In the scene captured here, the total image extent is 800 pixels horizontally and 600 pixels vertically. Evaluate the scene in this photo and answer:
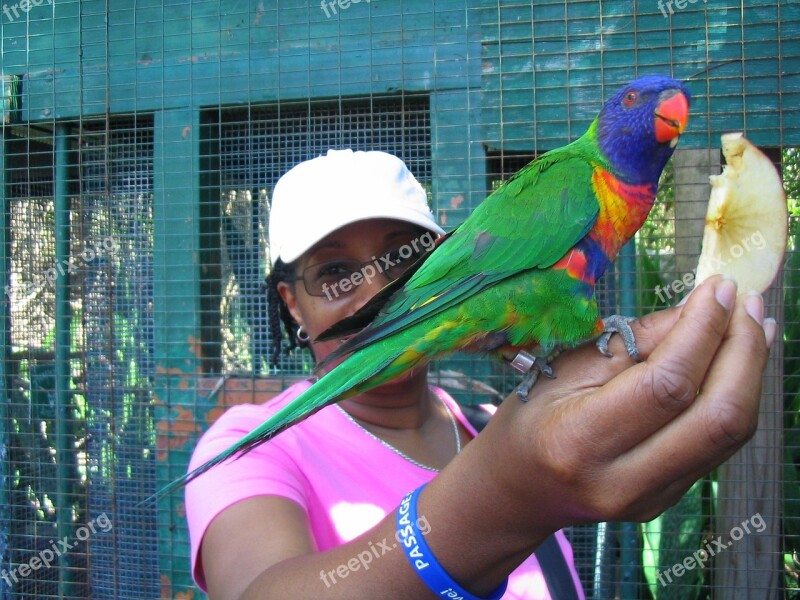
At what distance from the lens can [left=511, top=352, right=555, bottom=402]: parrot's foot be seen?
128cm

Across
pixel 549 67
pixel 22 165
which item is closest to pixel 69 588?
pixel 22 165

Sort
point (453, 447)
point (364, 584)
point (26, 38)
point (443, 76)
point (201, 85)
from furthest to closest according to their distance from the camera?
1. point (26, 38)
2. point (201, 85)
3. point (443, 76)
4. point (453, 447)
5. point (364, 584)

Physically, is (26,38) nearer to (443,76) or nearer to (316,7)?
(316,7)

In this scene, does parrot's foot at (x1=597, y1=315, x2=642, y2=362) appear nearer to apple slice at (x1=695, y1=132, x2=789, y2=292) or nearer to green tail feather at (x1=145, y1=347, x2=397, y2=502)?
apple slice at (x1=695, y1=132, x2=789, y2=292)

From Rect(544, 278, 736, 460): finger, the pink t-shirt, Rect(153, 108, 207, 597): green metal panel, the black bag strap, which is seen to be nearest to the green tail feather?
the pink t-shirt

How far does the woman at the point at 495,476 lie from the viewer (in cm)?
104

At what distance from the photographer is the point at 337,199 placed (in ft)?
6.07

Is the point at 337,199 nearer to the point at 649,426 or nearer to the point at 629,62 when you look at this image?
the point at 649,426

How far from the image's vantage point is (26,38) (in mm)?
3590

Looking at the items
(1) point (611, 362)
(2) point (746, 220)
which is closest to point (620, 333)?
(1) point (611, 362)

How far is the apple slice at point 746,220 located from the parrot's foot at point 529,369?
0.54 m

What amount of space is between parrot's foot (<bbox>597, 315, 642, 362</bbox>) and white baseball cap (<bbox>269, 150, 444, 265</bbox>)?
31.1 inches

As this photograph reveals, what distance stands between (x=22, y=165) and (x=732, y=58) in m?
4.39

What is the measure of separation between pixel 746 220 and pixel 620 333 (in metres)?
0.57
